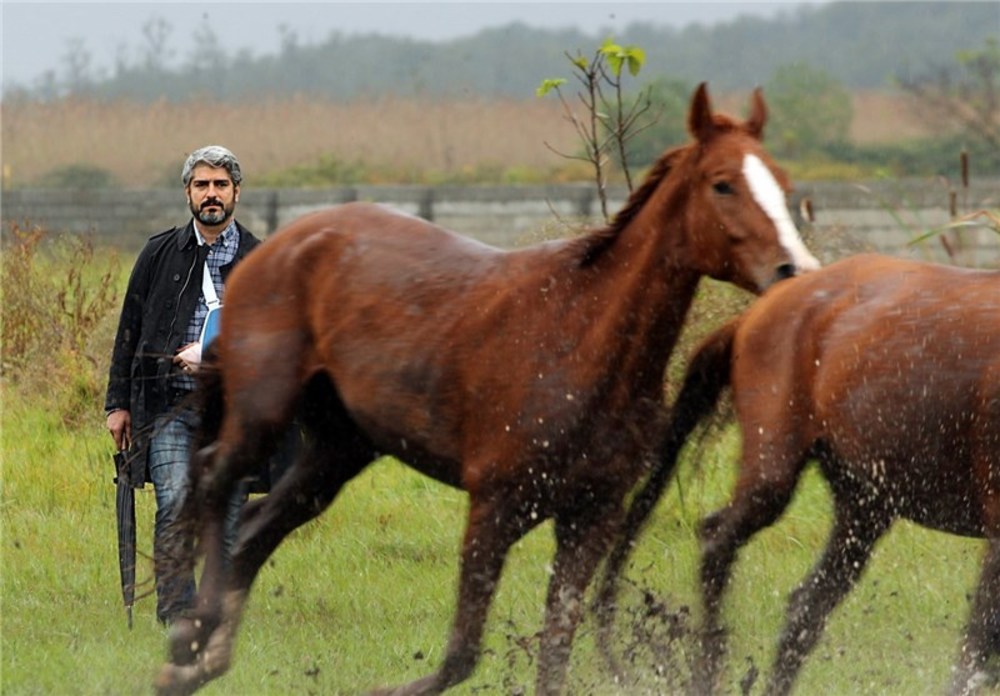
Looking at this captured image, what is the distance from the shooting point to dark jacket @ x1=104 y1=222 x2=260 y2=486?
24.1 ft

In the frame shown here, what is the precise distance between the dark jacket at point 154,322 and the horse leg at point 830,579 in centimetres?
252

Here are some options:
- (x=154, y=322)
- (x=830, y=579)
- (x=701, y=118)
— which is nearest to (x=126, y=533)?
(x=154, y=322)

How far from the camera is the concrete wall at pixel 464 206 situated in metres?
18.8

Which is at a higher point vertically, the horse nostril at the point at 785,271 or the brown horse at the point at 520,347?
the horse nostril at the point at 785,271

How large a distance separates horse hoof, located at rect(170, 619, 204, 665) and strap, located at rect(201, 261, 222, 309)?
1359mm

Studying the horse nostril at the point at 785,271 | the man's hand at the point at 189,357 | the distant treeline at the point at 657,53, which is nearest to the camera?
the horse nostril at the point at 785,271

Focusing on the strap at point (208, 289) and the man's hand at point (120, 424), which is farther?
the man's hand at point (120, 424)

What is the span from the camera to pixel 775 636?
302 inches

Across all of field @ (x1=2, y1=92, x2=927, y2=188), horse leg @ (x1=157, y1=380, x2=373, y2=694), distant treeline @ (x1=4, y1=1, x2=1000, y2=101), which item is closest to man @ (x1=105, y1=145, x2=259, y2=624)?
horse leg @ (x1=157, y1=380, x2=373, y2=694)

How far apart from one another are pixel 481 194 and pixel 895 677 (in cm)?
1395

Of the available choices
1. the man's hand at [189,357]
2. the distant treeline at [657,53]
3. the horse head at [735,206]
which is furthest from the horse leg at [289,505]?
the distant treeline at [657,53]

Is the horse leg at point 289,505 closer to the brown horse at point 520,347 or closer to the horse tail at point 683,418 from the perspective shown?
the brown horse at point 520,347

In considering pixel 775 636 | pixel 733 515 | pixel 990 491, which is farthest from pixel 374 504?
pixel 990 491

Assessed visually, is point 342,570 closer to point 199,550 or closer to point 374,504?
point 374,504
